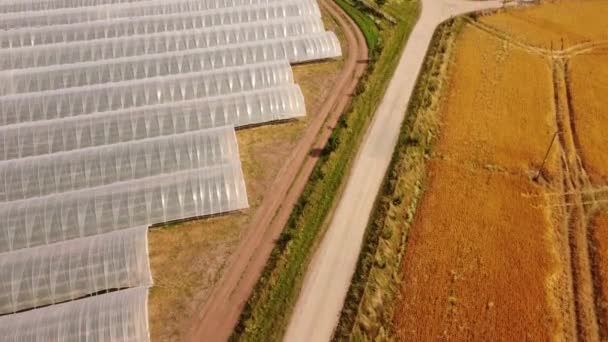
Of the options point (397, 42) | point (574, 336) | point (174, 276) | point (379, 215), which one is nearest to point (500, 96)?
point (397, 42)

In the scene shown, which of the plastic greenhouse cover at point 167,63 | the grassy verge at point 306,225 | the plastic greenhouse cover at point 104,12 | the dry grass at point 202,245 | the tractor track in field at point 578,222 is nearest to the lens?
the grassy verge at point 306,225

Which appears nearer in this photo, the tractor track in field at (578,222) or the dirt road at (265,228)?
the dirt road at (265,228)

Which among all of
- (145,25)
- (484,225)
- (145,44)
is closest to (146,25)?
(145,25)

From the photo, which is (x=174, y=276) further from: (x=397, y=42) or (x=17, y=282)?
(x=397, y=42)

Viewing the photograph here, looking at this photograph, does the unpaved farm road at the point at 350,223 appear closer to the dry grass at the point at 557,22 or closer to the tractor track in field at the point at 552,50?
the tractor track in field at the point at 552,50

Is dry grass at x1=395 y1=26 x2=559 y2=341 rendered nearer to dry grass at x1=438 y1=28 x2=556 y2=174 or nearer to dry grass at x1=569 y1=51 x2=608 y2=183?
dry grass at x1=438 y1=28 x2=556 y2=174

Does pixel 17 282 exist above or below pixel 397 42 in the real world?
below

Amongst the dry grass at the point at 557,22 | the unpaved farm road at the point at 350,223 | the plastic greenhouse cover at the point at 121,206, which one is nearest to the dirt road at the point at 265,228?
the plastic greenhouse cover at the point at 121,206
